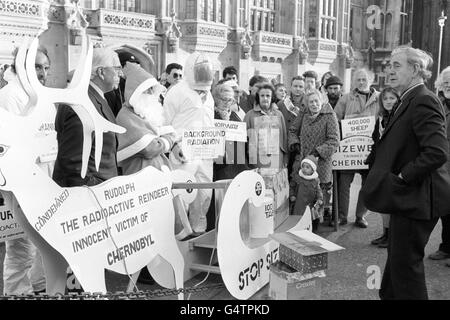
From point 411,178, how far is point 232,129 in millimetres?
2340

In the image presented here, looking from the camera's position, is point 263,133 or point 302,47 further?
point 302,47

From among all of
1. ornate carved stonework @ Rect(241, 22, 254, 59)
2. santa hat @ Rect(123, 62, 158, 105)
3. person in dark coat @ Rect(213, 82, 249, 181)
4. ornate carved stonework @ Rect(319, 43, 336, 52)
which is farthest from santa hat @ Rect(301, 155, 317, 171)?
ornate carved stonework @ Rect(319, 43, 336, 52)

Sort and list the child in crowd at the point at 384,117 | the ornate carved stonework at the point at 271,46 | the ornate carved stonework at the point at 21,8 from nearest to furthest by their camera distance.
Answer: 1. the child in crowd at the point at 384,117
2. the ornate carved stonework at the point at 21,8
3. the ornate carved stonework at the point at 271,46

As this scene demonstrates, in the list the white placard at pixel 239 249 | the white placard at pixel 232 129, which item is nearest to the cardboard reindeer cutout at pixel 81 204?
the white placard at pixel 239 249

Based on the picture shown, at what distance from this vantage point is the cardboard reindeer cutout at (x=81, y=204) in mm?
2660

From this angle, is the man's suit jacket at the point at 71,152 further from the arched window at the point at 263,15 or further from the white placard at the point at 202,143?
the arched window at the point at 263,15

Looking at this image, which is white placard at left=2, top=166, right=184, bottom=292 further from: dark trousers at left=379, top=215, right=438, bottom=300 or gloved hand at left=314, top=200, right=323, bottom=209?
gloved hand at left=314, top=200, right=323, bottom=209

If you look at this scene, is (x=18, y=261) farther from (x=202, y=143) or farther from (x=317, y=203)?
(x=317, y=203)

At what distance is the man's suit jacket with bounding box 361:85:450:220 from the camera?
309 cm

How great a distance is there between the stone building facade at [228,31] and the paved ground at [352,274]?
5.67m

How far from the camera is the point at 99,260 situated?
3.00 meters

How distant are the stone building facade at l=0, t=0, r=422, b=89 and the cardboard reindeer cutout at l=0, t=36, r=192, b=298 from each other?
6344 mm

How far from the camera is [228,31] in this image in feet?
46.2

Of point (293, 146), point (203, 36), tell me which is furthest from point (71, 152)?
point (203, 36)
